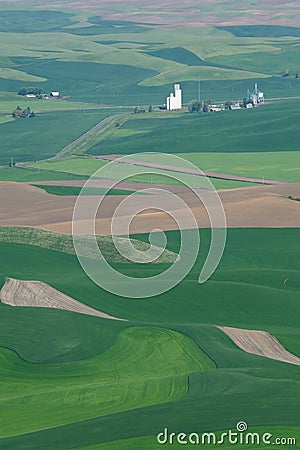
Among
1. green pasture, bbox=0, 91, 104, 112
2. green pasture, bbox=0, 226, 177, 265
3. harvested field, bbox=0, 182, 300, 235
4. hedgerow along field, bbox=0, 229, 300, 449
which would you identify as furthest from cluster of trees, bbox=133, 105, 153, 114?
hedgerow along field, bbox=0, 229, 300, 449

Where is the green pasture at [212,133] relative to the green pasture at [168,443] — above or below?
above

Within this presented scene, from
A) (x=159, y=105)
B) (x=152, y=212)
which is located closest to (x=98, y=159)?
(x=152, y=212)

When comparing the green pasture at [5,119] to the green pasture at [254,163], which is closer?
the green pasture at [254,163]

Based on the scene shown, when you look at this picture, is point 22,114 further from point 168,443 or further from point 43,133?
point 168,443

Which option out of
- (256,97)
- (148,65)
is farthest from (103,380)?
(148,65)

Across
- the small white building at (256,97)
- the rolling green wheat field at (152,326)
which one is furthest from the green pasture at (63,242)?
the small white building at (256,97)

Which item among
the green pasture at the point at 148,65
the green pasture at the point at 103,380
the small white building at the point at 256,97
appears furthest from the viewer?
the green pasture at the point at 148,65

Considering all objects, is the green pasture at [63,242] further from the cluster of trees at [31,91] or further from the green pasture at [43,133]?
the cluster of trees at [31,91]
